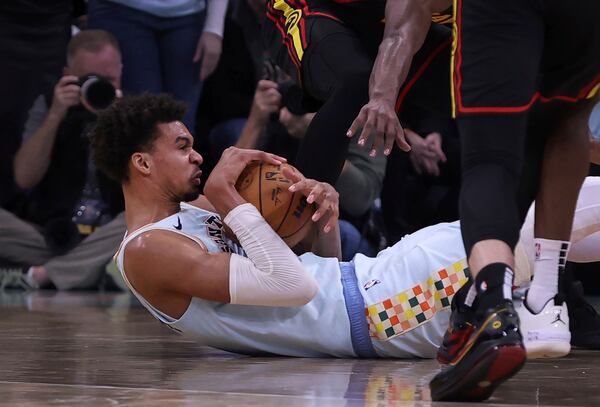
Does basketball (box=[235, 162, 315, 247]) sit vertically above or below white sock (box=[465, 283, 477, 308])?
below

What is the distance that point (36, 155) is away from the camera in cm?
664

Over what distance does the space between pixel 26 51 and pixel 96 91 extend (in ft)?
2.45

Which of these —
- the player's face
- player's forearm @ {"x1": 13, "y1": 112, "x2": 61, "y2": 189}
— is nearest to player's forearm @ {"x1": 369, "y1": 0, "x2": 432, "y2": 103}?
the player's face

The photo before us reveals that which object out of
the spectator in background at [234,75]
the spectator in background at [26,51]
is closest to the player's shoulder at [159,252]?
the spectator in background at [234,75]

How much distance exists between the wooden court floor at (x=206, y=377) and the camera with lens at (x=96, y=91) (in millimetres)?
2492

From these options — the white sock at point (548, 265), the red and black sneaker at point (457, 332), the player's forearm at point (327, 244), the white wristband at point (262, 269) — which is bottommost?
the player's forearm at point (327, 244)

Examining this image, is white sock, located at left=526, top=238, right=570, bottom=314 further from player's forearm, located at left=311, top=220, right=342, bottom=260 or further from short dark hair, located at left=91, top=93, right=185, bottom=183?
short dark hair, located at left=91, top=93, right=185, bottom=183

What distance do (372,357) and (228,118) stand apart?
384 cm

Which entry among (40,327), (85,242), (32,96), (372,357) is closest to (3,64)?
(32,96)

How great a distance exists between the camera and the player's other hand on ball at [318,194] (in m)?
3.00

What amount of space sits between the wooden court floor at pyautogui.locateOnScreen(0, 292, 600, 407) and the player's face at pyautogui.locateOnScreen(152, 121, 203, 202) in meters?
0.46

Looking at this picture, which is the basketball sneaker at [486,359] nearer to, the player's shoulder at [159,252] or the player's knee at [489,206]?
the player's knee at [489,206]

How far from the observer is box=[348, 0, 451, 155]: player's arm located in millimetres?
2736

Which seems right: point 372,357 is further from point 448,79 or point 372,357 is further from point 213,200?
point 448,79
